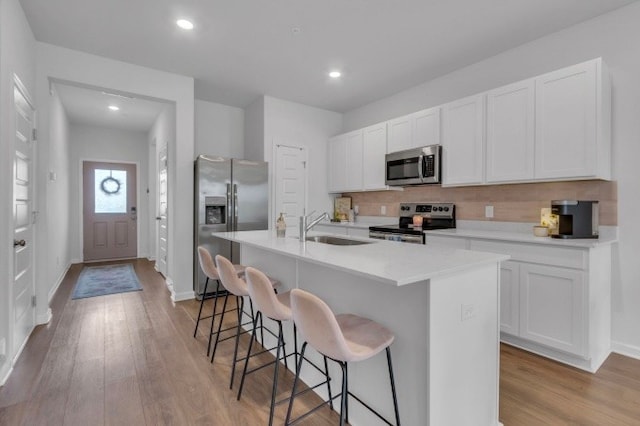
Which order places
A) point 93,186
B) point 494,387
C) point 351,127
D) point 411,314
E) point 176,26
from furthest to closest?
point 93,186 → point 351,127 → point 176,26 → point 494,387 → point 411,314

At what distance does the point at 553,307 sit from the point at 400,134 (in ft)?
8.40

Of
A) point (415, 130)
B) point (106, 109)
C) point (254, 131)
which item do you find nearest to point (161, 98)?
point (254, 131)

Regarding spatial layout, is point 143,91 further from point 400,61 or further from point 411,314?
point 411,314

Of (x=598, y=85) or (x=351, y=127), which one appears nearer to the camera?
(x=598, y=85)

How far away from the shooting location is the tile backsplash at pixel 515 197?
8.84 ft

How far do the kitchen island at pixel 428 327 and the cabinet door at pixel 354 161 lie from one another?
9.92 ft

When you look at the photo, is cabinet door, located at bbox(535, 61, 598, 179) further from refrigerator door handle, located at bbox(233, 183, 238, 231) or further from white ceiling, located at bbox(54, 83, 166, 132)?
white ceiling, located at bbox(54, 83, 166, 132)

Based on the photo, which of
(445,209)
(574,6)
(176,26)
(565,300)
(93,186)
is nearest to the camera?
(565,300)

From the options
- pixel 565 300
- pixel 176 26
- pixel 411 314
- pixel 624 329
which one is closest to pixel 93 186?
pixel 176 26

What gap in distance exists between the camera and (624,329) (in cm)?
259

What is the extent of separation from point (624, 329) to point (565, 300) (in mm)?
734

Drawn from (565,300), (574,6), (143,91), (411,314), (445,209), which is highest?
(574,6)

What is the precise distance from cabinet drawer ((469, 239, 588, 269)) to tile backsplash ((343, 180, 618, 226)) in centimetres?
66

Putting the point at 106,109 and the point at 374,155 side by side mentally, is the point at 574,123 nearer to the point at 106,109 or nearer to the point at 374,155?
the point at 374,155
